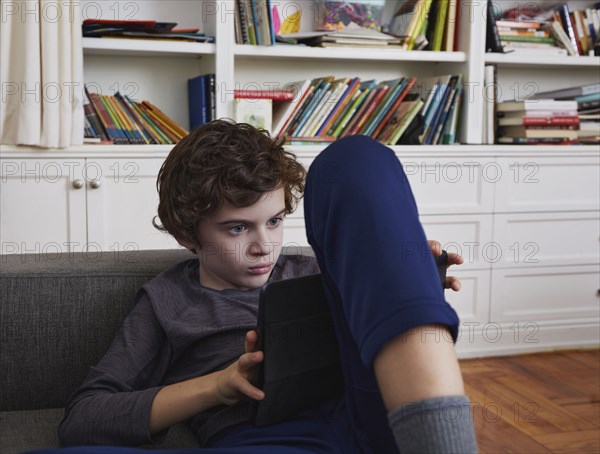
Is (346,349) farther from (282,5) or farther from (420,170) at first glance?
(282,5)

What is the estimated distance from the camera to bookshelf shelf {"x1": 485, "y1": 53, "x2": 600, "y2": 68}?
2.85 meters

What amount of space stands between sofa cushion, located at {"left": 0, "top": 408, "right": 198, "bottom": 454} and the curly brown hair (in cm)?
29

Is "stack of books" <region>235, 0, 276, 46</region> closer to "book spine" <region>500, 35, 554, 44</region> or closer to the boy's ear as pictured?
"book spine" <region>500, 35, 554, 44</region>

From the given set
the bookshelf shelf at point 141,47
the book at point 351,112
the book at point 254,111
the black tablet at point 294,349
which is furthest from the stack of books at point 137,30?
the black tablet at point 294,349

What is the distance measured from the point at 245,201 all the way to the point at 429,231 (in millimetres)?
1699

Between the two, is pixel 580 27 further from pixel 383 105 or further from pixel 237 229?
pixel 237 229

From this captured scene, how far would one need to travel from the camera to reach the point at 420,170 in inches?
107

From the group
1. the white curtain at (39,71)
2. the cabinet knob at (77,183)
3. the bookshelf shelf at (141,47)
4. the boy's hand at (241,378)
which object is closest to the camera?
the boy's hand at (241,378)

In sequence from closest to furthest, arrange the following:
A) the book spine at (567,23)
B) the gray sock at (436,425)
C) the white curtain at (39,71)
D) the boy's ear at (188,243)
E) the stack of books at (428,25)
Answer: the gray sock at (436,425) < the boy's ear at (188,243) < the white curtain at (39,71) < the stack of books at (428,25) < the book spine at (567,23)

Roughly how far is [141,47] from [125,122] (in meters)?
0.24

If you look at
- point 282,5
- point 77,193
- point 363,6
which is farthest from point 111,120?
point 363,6

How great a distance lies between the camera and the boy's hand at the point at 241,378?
3.07ft

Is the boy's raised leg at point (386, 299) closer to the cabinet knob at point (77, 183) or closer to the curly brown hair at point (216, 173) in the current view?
the curly brown hair at point (216, 173)

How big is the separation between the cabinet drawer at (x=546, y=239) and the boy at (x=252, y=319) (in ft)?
5.48
